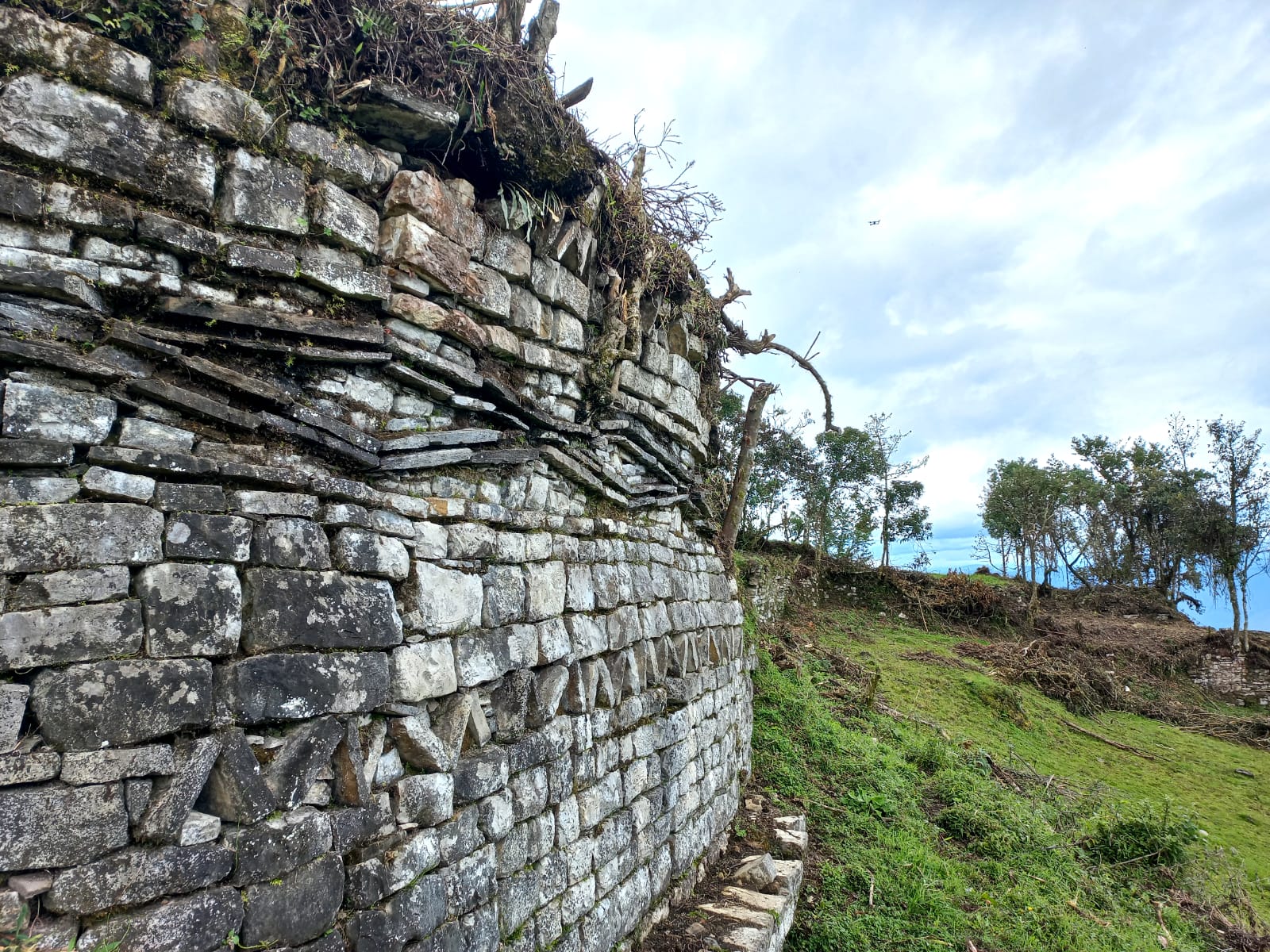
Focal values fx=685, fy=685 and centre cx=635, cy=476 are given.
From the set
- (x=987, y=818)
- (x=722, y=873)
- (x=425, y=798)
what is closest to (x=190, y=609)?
(x=425, y=798)

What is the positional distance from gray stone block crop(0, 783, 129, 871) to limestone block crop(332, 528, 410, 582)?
3.08 ft

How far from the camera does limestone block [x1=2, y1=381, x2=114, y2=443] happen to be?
1945 mm

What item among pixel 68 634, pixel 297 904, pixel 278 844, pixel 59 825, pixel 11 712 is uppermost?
pixel 68 634

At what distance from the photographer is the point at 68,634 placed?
1886 millimetres

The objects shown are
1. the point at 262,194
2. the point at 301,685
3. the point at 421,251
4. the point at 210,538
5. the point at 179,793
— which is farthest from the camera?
the point at 421,251

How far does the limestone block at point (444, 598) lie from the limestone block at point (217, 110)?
176cm

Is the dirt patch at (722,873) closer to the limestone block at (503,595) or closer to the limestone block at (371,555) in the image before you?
the limestone block at (503,595)

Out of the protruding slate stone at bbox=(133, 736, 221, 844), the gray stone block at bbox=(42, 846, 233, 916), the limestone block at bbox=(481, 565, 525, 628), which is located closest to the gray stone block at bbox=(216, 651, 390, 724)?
the protruding slate stone at bbox=(133, 736, 221, 844)

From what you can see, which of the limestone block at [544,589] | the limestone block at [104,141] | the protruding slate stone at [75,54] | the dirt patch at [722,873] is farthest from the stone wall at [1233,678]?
the protruding slate stone at [75,54]

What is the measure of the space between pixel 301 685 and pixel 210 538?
0.57 metres

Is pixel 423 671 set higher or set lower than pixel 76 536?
lower

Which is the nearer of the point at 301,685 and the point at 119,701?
the point at 119,701

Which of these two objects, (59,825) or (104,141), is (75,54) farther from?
(59,825)

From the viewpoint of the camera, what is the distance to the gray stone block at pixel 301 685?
2.17 meters
